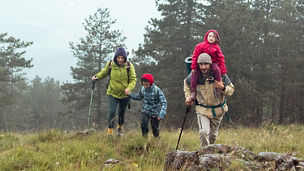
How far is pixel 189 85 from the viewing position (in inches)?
180

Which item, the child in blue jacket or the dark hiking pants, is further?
the dark hiking pants

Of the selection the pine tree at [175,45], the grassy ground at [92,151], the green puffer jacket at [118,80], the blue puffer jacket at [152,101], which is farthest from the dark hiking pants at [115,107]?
the pine tree at [175,45]

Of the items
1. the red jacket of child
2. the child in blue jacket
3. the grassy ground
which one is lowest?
the grassy ground

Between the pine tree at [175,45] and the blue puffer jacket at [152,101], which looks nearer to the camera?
the blue puffer jacket at [152,101]

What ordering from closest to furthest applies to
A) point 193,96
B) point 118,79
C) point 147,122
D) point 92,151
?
point 92,151, point 193,96, point 147,122, point 118,79

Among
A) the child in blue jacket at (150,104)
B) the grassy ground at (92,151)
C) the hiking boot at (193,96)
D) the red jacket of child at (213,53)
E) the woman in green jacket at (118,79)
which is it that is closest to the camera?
the grassy ground at (92,151)

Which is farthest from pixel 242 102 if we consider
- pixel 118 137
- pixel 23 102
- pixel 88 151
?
pixel 23 102

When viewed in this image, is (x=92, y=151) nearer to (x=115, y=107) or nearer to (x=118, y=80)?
(x=115, y=107)

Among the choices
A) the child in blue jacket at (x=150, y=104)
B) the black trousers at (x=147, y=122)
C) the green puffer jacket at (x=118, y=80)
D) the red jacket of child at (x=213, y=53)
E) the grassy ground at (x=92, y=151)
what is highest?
the red jacket of child at (x=213, y=53)

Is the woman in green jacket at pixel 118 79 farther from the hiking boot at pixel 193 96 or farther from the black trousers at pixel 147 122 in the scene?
the hiking boot at pixel 193 96

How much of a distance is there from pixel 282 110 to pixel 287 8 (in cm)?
788

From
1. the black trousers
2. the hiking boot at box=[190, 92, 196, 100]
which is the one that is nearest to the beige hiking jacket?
the hiking boot at box=[190, 92, 196, 100]

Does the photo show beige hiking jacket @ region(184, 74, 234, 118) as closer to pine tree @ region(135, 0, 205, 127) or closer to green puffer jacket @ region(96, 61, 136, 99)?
green puffer jacket @ region(96, 61, 136, 99)

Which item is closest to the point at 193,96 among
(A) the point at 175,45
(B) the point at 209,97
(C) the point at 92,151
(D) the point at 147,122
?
(B) the point at 209,97
